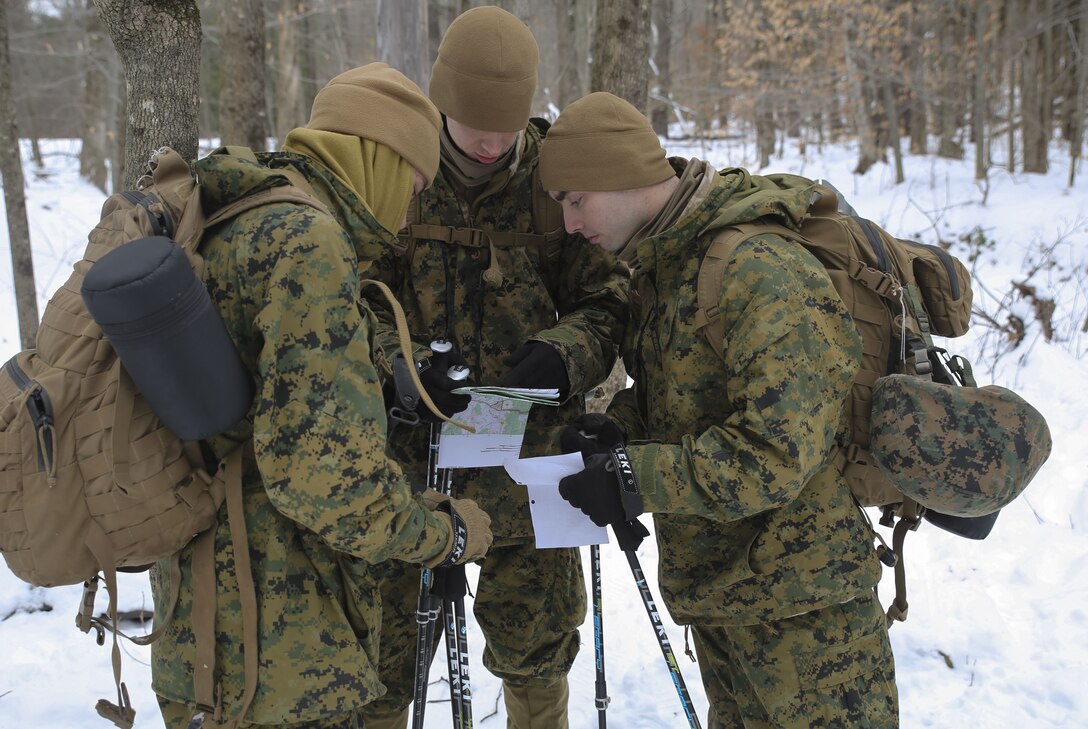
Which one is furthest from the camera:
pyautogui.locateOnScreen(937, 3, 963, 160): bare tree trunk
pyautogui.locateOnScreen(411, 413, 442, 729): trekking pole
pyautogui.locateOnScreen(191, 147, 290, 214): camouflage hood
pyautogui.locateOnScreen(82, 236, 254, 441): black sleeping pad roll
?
pyautogui.locateOnScreen(937, 3, 963, 160): bare tree trunk

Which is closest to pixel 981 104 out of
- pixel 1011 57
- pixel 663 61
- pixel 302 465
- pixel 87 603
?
pixel 1011 57

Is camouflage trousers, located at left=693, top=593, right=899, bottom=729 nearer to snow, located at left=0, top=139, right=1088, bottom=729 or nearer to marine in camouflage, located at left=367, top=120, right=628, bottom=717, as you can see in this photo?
marine in camouflage, located at left=367, top=120, right=628, bottom=717

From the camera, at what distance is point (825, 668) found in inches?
83.9

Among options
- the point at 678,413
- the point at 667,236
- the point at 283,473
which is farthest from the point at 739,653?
the point at 283,473

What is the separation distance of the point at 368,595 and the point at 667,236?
1.20 meters

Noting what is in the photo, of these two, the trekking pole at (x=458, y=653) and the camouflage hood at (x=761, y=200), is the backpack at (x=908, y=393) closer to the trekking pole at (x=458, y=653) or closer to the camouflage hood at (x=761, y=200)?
the camouflage hood at (x=761, y=200)

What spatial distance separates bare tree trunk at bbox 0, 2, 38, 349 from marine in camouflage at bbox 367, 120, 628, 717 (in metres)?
2.80

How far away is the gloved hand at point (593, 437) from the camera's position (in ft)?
7.65

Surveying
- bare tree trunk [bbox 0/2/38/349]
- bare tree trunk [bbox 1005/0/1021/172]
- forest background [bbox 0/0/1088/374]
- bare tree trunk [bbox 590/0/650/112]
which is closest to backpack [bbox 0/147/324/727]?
bare tree trunk [bbox 0/2/38/349]

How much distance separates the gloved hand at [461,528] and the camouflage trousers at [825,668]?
77 cm

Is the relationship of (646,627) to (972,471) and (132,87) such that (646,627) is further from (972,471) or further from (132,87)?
(132,87)

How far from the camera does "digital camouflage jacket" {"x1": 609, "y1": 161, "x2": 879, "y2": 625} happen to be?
1.94m

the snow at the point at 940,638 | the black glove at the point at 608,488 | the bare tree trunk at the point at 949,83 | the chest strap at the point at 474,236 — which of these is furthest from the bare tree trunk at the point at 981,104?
the black glove at the point at 608,488

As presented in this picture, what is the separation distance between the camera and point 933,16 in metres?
16.6
